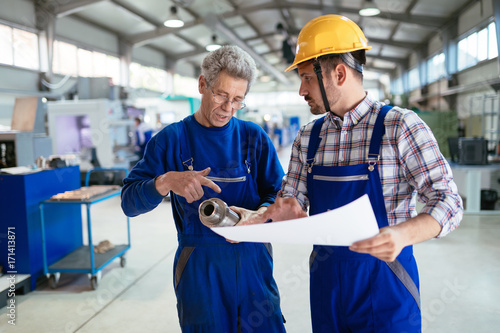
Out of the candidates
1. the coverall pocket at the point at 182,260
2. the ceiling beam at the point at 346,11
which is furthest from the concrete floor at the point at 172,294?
the ceiling beam at the point at 346,11

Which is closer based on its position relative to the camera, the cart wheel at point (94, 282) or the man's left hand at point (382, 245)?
the man's left hand at point (382, 245)

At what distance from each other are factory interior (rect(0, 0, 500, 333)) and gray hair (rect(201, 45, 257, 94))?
0.34m

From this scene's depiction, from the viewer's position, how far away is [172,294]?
3838 mm

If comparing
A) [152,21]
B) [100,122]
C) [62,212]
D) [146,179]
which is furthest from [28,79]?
[146,179]

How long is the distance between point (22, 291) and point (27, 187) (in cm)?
104

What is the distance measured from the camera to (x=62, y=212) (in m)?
4.33

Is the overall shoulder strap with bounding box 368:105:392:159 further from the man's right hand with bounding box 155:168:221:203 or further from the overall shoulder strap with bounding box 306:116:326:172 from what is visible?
the man's right hand with bounding box 155:168:221:203

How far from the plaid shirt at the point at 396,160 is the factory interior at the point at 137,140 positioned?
0.58 feet

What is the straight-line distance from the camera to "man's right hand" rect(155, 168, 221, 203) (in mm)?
1381

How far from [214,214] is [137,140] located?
9.21 m

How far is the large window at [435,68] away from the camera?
16281 millimetres

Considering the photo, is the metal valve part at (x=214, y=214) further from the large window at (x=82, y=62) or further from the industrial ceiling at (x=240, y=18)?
the large window at (x=82, y=62)

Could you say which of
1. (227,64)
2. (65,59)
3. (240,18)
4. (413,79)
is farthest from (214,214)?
(413,79)

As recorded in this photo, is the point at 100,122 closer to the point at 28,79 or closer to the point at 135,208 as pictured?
the point at 28,79
